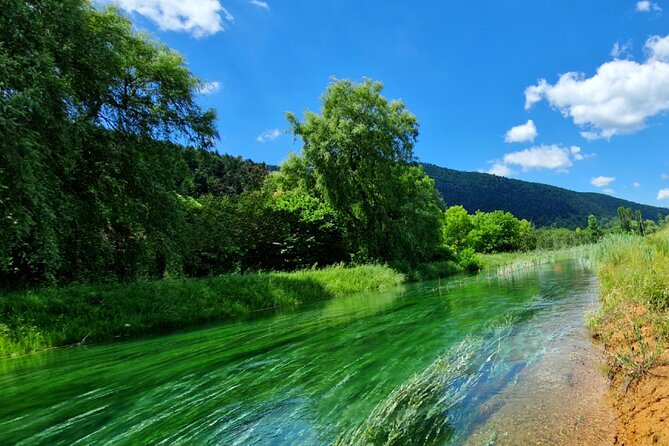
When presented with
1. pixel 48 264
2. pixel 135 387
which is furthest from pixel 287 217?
pixel 135 387

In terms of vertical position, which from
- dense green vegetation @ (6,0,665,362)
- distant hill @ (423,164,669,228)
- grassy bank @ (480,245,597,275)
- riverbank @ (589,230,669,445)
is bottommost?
grassy bank @ (480,245,597,275)

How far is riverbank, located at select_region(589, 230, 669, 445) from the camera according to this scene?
10.3ft

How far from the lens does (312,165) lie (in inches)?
1182

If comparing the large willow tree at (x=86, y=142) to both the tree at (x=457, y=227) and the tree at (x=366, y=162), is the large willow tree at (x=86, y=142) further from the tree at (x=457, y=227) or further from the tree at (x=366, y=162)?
the tree at (x=457, y=227)

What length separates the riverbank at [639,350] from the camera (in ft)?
10.3

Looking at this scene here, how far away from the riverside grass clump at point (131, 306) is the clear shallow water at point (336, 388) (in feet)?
4.39

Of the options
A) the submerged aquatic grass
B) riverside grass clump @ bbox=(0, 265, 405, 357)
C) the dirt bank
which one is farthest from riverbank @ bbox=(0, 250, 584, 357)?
the dirt bank

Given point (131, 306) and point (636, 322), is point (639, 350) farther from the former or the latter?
point (131, 306)

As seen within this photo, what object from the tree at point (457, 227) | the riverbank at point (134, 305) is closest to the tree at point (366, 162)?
the riverbank at point (134, 305)

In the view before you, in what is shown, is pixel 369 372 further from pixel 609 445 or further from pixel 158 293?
pixel 158 293

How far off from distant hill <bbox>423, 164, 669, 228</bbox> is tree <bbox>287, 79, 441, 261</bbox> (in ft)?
440

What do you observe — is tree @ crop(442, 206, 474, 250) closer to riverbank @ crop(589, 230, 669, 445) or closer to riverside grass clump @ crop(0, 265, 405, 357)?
riverside grass clump @ crop(0, 265, 405, 357)

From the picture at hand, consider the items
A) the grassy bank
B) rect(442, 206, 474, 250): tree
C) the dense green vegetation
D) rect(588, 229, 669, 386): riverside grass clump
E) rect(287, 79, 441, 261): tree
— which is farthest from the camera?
rect(442, 206, 474, 250): tree

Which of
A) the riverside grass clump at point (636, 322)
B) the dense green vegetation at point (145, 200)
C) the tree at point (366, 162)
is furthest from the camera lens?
the tree at point (366, 162)
